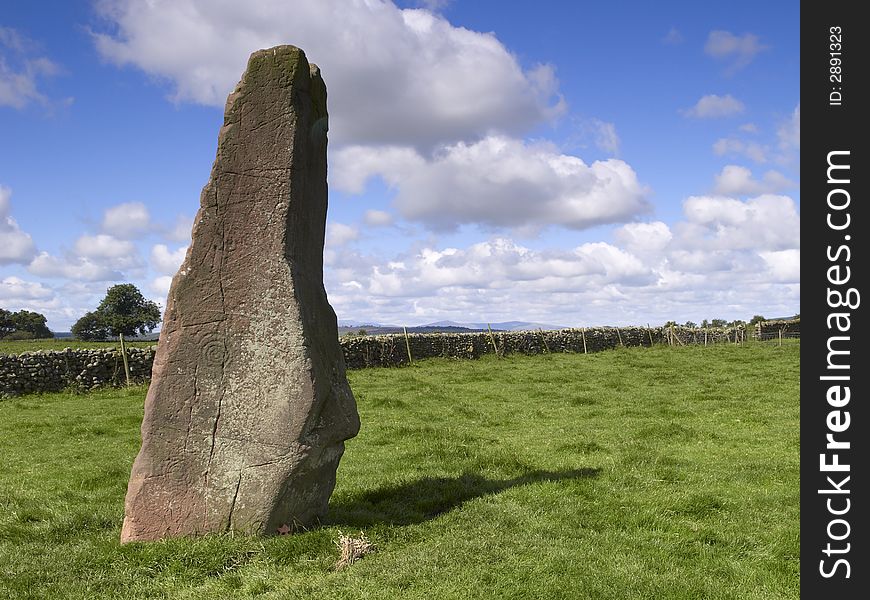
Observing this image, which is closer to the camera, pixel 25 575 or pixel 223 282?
pixel 25 575

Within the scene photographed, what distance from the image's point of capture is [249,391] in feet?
23.6

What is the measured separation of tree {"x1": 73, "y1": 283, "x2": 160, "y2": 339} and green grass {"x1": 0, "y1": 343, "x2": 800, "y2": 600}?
47352 mm

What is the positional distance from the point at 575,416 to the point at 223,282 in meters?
11.0

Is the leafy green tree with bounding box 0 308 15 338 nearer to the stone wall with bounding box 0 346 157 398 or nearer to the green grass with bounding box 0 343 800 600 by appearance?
the stone wall with bounding box 0 346 157 398

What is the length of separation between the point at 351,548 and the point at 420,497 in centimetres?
212

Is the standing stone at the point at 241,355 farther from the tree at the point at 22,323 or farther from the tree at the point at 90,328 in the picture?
the tree at the point at 22,323

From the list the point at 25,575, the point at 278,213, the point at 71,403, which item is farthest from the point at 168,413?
the point at 71,403

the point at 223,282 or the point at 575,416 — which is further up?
the point at 223,282

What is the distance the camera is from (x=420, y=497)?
29.3 feet

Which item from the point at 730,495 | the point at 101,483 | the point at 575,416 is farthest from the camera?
the point at 575,416

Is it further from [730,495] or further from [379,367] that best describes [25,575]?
[379,367]

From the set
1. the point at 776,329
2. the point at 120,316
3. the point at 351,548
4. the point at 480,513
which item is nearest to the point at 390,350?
the point at 480,513

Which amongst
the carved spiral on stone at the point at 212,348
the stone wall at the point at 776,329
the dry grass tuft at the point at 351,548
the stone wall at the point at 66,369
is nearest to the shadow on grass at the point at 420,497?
the dry grass tuft at the point at 351,548

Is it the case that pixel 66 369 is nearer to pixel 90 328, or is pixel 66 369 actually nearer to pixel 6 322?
pixel 90 328
